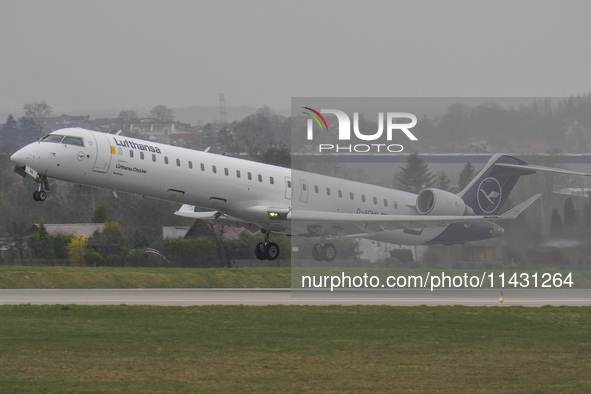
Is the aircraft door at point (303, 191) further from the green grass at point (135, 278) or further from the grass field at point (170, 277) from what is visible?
the green grass at point (135, 278)

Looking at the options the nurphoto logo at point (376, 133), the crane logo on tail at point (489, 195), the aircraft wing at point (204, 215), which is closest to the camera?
the nurphoto logo at point (376, 133)

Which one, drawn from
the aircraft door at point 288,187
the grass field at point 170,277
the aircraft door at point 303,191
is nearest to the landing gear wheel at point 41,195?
the grass field at point 170,277

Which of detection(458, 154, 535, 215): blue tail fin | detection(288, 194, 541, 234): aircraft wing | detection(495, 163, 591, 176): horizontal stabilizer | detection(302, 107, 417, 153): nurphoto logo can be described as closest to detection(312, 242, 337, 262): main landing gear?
detection(288, 194, 541, 234): aircraft wing

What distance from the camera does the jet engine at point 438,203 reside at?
34.9 m

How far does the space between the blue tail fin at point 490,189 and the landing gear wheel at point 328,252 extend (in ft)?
16.6

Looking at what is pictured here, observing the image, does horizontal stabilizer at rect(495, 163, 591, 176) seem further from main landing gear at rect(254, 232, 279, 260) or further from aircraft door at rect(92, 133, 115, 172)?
aircraft door at rect(92, 133, 115, 172)

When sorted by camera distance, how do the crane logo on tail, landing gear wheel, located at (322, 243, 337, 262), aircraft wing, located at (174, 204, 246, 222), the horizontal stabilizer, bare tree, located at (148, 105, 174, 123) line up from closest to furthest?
the horizontal stabilizer → landing gear wheel, located at (322, 243, 337, 262) → the crane logo on tail → aircraft wing, located at (174, 204, 246, 222) → bare tree, located at (148, 105, 174, 123)

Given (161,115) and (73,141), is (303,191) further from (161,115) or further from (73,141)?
(161,115)

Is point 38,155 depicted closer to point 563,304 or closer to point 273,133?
point 563,304

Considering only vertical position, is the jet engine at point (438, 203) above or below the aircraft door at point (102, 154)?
below

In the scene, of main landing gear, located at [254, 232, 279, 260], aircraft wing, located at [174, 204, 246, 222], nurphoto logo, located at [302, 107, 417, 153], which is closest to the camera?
nurphoto logo, located at [302, 107, 417, 153]

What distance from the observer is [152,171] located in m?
31.8

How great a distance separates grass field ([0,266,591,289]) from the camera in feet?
111

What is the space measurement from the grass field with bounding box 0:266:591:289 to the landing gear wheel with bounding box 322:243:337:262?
0.51 m
